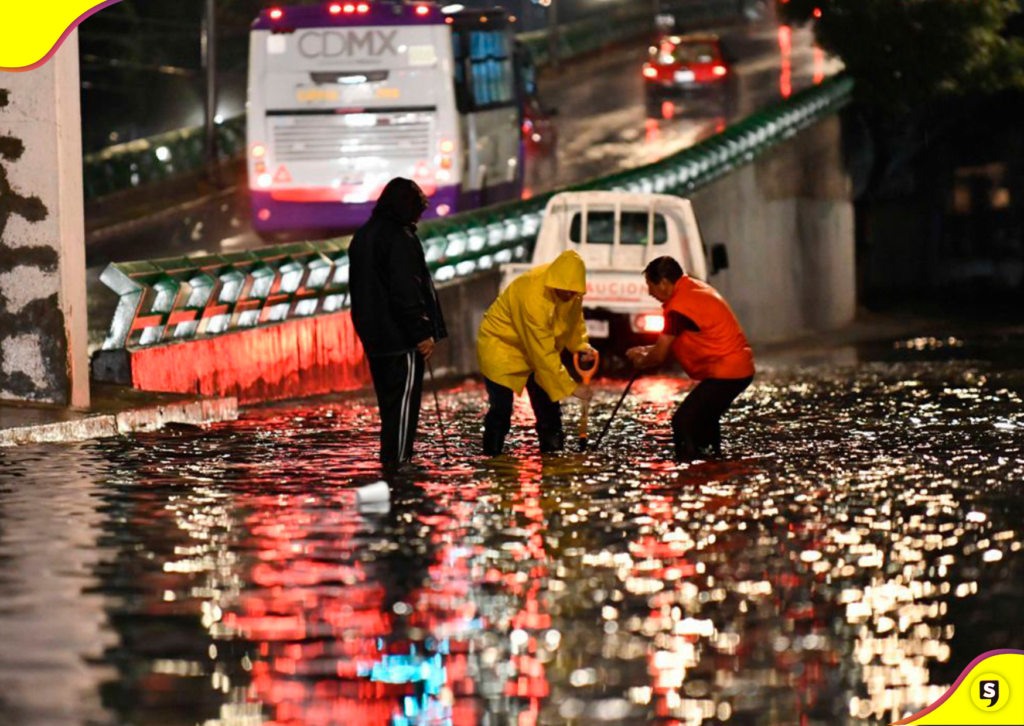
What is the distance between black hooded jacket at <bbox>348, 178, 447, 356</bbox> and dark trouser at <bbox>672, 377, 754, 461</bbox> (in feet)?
5.79

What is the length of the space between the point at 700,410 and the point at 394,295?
2.14 metres

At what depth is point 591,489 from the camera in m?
12.4

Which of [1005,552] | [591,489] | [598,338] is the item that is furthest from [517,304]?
[598,338]

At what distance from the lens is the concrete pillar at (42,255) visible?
16.6 metres

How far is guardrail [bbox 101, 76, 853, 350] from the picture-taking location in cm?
1895

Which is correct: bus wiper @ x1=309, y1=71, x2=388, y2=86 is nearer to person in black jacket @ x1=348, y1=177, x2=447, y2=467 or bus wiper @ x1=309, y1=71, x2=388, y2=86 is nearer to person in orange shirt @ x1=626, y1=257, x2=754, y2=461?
person in orange shirt @ x1=626, y1=257, x2=754, y2=461

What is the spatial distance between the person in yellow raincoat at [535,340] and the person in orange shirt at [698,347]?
0.48m

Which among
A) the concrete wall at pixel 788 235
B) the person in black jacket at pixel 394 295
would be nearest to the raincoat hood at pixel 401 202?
the person in black jacket at pixel 394 295

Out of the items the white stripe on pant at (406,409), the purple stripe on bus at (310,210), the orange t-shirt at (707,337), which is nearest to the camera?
the white stripe on pant at (406,409)

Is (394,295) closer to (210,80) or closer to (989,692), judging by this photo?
(989,692)

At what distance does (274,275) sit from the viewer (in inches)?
849

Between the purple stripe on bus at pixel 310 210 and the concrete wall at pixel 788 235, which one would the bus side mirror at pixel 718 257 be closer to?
the purple stripe on bus at pixel 310 210

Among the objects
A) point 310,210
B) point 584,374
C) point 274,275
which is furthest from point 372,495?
point 310,210

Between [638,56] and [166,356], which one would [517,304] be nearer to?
[166,356]
